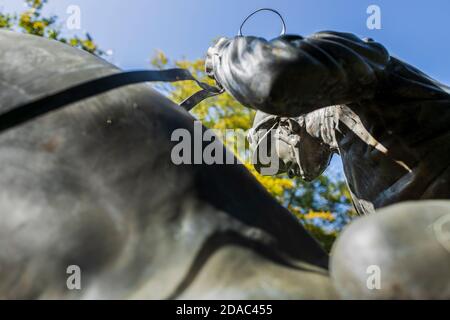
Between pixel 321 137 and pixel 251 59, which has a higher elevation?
pixel 251 59

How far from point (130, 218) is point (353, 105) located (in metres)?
1.10

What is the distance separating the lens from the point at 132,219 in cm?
162

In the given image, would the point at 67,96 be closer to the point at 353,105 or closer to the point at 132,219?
the point at 132,219

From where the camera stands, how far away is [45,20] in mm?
10672

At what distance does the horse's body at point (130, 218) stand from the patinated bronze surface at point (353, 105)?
24 cm

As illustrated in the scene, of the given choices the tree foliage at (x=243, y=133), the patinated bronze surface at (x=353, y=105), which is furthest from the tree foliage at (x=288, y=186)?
the patinated bronze surface at (x=353, y=105)

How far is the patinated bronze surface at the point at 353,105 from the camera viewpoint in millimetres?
1889

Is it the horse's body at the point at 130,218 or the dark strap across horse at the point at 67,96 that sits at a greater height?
the dark strap across horse at the point at 67,96

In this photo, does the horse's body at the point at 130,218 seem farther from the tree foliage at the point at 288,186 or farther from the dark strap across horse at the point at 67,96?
the tree foliage at the point at 288,186

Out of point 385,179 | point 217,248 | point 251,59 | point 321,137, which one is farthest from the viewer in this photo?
point 321,137

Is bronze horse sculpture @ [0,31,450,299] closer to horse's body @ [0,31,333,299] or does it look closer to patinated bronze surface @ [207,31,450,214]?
horse's body @ [0,31,333,299]
